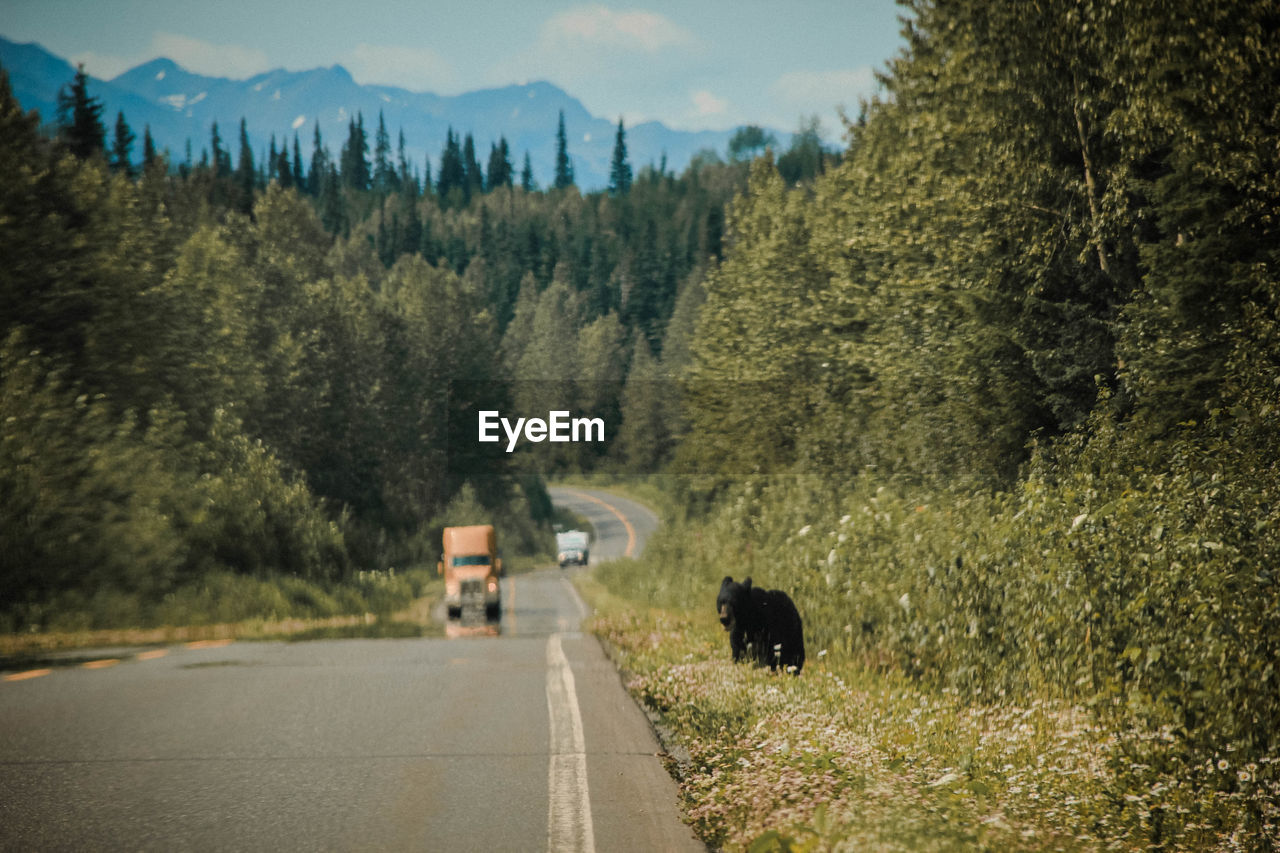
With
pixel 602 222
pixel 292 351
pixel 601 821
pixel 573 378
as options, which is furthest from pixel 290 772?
pixel 602 222

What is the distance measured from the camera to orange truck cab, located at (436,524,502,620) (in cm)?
3391

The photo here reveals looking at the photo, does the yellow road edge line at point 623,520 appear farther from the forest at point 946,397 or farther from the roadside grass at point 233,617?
the roadside grass at point 233,617

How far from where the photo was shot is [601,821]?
6941mm

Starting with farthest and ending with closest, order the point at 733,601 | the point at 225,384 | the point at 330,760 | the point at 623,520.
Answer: the point at 623,520, the point at 225,384, the point at 733,601, the point at 330,760

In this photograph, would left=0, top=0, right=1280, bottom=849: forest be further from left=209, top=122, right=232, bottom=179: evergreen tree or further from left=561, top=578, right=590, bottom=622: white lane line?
left=209, top=122, right=232, bottom=179: evergreen tree

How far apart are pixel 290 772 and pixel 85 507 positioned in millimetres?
21650

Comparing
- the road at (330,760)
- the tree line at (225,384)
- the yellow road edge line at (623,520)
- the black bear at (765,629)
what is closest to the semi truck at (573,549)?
the yellow road edge line at (623,520)

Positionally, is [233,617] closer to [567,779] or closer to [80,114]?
[567,779]

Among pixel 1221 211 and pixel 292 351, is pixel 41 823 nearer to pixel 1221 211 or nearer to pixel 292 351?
pixel 1221 211

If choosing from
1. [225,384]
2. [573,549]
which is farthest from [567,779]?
[573,549]

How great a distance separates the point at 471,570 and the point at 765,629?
22131mm

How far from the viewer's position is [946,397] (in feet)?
67.4

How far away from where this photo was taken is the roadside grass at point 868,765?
5793mm

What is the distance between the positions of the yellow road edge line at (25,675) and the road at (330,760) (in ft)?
0.56
